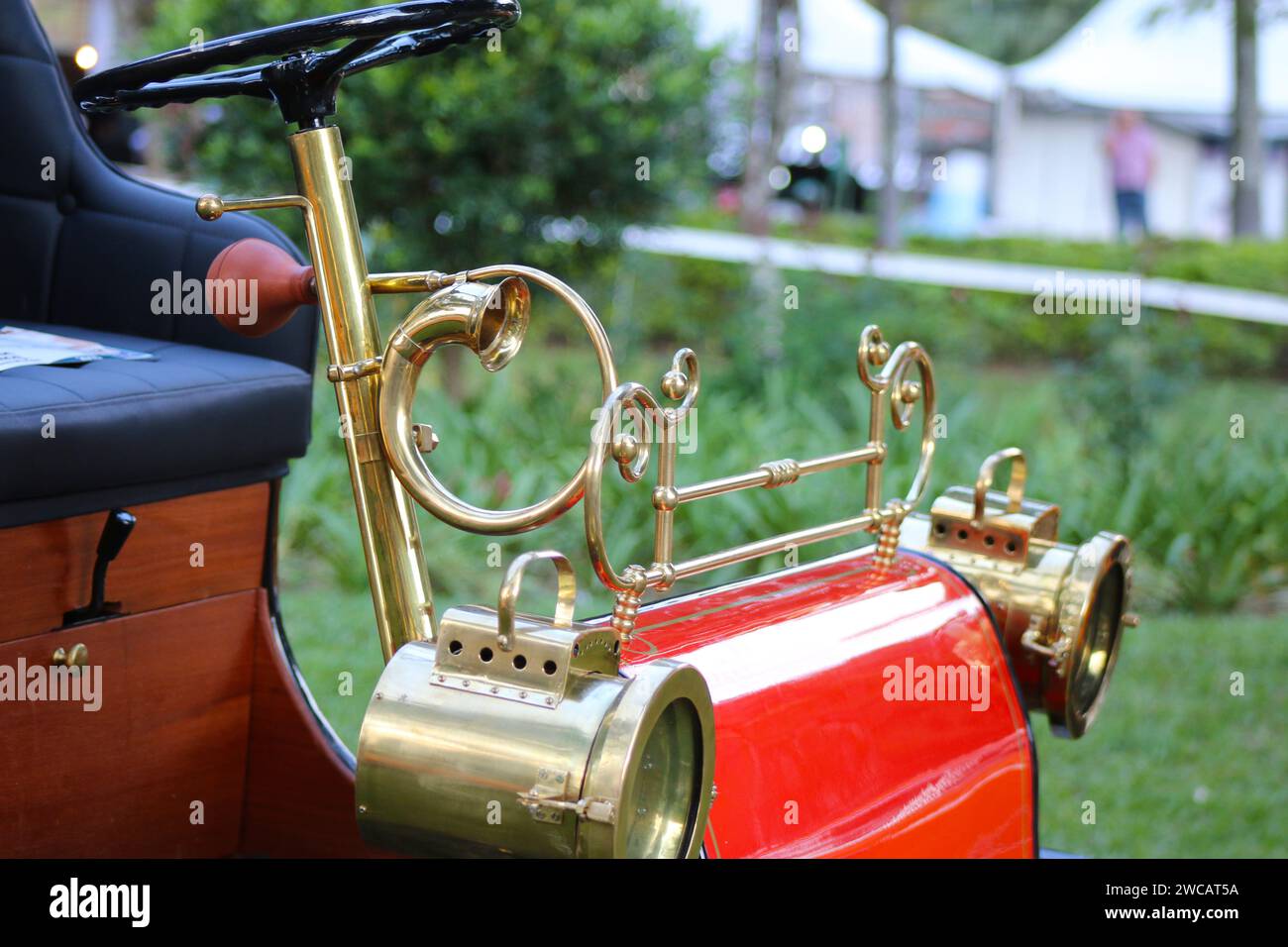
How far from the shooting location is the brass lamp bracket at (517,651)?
1.07m

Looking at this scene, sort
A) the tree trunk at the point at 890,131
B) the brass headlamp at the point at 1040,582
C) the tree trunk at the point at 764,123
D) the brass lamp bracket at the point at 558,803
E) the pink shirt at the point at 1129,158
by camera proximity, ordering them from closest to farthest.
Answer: the brass lamp bracket at the point at 558,803
the brass headlamp at the point at 1040,582
the tree trunk at the point at 764,123
the tree trunk at the point at 890,131
the pink shirt at the point at 1129,158

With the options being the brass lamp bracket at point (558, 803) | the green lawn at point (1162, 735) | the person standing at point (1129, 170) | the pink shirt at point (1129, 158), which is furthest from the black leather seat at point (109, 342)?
the pink shirt at point (1129, 158)

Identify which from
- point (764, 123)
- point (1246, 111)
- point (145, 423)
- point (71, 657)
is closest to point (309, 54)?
point (145, 423)

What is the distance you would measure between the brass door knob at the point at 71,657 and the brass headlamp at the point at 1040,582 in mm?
995

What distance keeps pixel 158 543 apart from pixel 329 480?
9.76ft

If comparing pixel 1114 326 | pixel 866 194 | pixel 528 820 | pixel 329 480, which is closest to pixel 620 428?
pixel 528 820

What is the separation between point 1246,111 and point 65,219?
10.7 m

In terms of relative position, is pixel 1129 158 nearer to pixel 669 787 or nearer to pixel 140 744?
pixel 140 744

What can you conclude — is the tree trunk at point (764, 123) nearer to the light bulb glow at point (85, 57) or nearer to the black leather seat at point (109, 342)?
the light bulb glow at point (85, 57)

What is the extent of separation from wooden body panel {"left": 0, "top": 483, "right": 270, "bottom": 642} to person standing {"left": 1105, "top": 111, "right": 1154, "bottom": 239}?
10.1 m

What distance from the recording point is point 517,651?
42.7 inches

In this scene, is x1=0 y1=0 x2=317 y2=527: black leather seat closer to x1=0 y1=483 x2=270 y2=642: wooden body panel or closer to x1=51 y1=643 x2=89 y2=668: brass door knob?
x1=0 y1=483 x2=270 y2=642: wooden body panel

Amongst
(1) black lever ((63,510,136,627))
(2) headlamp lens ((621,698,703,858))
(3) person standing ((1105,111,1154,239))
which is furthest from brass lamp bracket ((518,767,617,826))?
(3) person standing ((1105,111,1154,239))
